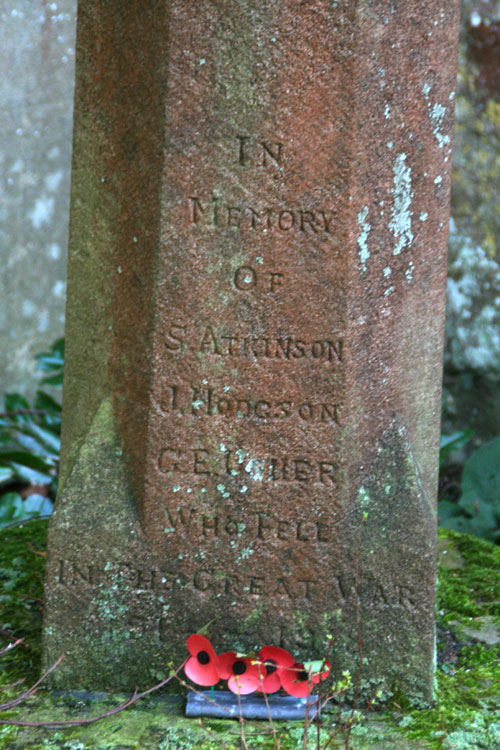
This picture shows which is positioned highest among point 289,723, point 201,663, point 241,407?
point 241,407

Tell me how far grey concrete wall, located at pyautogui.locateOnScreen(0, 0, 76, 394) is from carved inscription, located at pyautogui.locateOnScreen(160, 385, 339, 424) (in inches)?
130

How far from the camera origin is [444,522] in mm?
3516

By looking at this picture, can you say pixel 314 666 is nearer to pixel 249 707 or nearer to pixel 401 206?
pixel 249 707

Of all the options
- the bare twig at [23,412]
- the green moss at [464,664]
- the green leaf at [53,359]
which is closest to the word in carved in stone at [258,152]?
the green moss at [464,664]

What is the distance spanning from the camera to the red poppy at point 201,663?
1.91m

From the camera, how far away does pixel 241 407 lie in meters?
1.97

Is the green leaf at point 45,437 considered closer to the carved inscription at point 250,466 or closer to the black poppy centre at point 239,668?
the carved inscription at point 250,466

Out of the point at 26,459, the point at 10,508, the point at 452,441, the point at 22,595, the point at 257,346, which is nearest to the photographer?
the point at 257,346

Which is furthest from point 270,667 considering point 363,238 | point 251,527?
point 363,238

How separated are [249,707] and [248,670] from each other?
0.27 feet

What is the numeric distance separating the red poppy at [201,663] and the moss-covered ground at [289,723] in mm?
96

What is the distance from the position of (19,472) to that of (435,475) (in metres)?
Answer: 2.33

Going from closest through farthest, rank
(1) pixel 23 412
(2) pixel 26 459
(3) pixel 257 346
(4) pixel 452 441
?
(3) pixel 257 346
(2) pixel 26 459
(4) pixel 452 441
(1) pixel 23 412

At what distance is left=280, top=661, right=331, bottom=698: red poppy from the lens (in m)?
1.89
